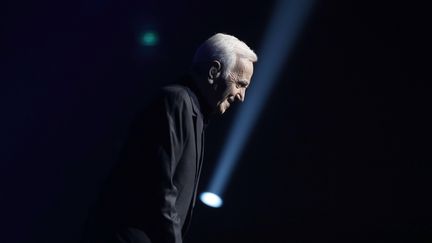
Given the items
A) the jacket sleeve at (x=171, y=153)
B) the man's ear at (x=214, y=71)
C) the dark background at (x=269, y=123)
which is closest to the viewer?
the jacket sleeve at (x=171, y=153)

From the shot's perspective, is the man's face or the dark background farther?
the dark background

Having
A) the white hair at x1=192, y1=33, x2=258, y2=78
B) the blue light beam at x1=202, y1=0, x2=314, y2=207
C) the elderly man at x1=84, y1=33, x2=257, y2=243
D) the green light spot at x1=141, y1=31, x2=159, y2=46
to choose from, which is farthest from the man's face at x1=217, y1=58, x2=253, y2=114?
the green light spot at x1=141, y1=31, x2=159, y2=46

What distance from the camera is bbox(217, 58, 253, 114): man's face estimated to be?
186cm

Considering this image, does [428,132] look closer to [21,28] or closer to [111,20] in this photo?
[111,20]

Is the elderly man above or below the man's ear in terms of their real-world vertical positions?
below

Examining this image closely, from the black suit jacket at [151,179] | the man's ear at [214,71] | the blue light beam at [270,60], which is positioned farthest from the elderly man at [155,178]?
the blue light beam at [270,60]

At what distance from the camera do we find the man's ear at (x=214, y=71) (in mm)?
1837

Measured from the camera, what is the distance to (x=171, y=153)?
1560 millimetres

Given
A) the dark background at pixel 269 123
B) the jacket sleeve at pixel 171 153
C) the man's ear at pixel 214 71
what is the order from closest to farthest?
1. the jacket sleeve at pixel 171 153
2. the man's ear at pixel 214 71
3. the dark background at pixel 269 123

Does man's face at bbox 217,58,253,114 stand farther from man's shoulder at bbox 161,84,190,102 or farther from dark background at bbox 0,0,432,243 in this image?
dark background at bbox 0,0,432,243

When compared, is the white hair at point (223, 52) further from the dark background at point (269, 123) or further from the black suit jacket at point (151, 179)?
the dark background at point (269, 123)

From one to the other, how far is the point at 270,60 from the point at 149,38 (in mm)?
985

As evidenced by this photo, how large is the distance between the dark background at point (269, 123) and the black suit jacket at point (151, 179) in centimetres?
247

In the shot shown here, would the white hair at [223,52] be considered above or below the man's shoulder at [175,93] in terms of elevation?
above
